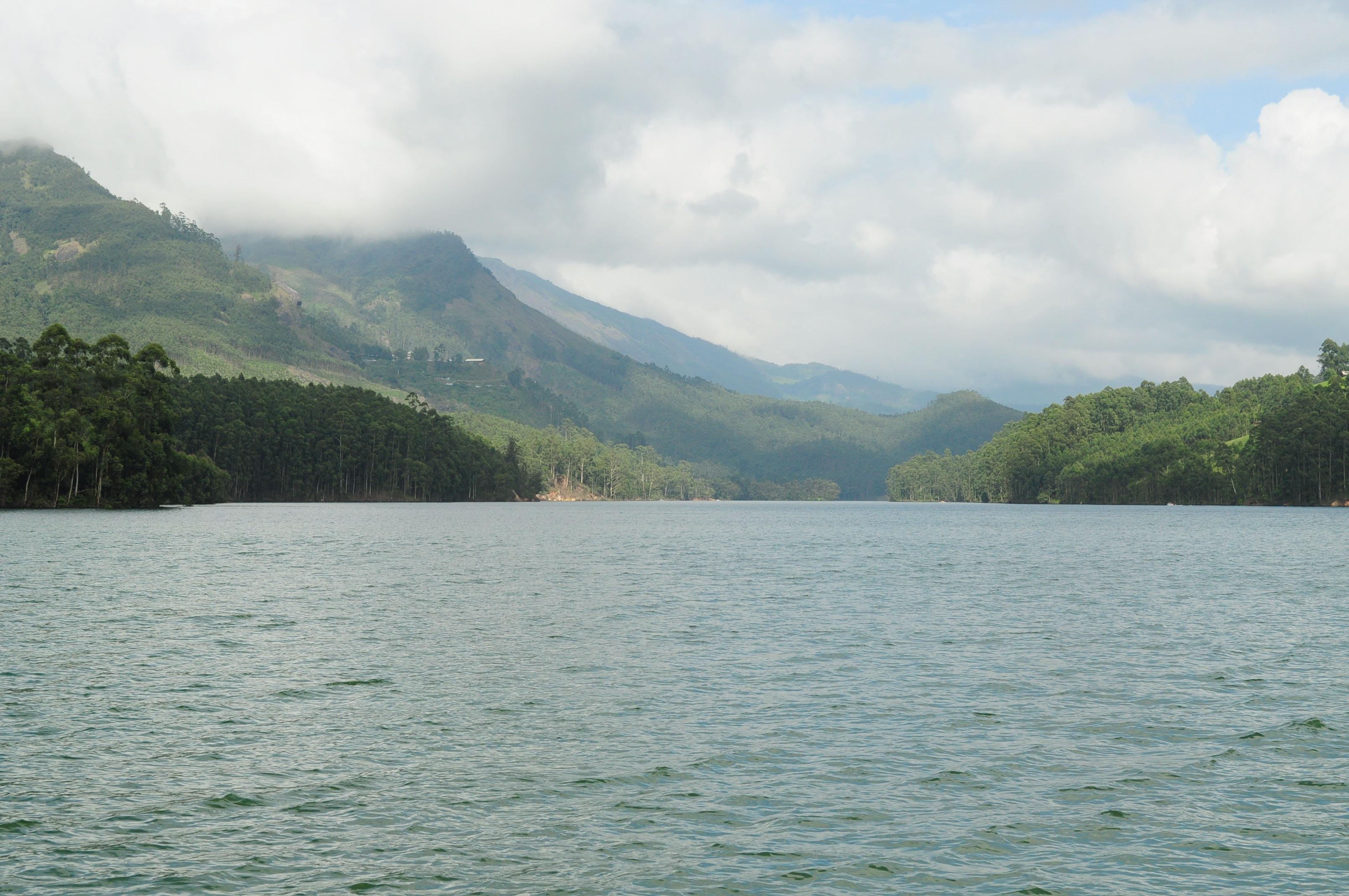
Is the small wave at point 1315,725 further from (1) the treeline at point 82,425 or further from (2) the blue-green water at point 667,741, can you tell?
(1) the treeline at point 82,425

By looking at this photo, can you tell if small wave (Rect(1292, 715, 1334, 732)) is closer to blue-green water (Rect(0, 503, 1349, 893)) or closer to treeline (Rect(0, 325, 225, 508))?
blue-green water (Rect(0, 503, 1349, 893))

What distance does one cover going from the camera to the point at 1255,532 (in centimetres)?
14038

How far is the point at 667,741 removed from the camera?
26.8 m

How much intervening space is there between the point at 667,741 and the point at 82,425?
154 m

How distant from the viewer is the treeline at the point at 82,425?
495ft

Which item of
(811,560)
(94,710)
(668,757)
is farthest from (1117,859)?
(811,560)

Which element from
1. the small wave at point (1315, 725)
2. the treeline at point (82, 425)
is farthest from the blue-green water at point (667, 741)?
the treeline at point (82, 425)

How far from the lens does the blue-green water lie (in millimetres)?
18234

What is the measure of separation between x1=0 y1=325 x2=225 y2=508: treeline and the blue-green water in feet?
339

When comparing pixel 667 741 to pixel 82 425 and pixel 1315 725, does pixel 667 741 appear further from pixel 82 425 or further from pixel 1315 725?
pixel 82 425

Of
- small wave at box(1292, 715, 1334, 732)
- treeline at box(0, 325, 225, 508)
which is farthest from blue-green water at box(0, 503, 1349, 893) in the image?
treeline at box(0, 325, 225, 508)

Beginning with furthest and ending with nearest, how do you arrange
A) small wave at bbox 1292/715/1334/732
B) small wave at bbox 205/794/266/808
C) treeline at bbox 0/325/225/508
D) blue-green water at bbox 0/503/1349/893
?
treeline at bbox 0/325/225/508 → small wave at bbox 1292/715/1334/732 → small wave at bbox 205/794/266/808 → blue-green water at bbox 0/503/1349/893

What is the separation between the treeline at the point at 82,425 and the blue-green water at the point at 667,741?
103314 millimetres

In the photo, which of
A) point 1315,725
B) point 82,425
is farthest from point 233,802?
point 82,425
